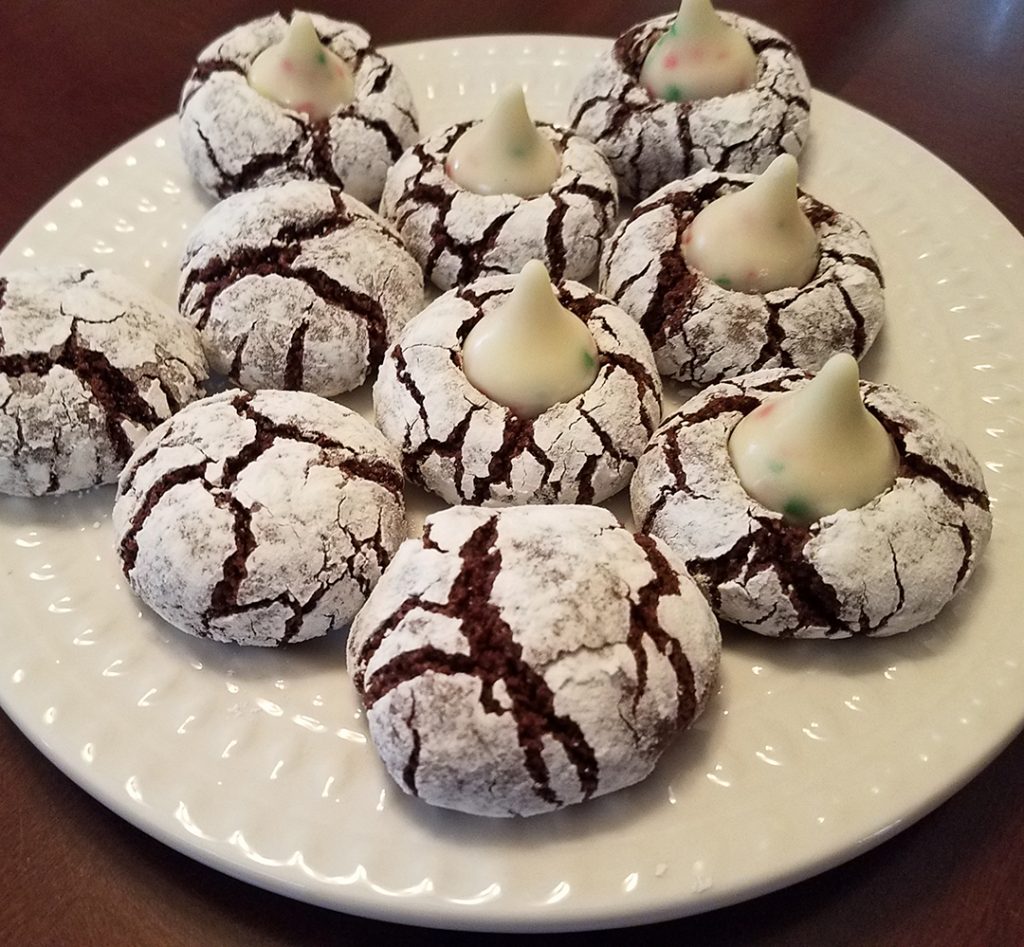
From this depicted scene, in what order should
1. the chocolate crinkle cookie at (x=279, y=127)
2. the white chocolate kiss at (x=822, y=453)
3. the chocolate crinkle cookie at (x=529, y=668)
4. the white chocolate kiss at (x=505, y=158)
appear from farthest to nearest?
the chocolate crinkle cookie at (x=279, y=127)
the white chocolate kiss at (x=505, y=158)
the white chocolate kiss at (x=822, y=453)
the chocolate crinkle cookie at (x=529, y=668)

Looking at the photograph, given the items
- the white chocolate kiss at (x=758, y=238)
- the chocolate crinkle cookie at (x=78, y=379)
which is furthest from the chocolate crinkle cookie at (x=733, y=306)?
the chocolate crinkle cookie at (x=78, y=379)

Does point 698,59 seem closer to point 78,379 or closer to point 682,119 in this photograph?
point 682,119

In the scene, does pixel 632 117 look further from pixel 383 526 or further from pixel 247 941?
pixel 247 941

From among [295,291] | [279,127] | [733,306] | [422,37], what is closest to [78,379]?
[295,291]

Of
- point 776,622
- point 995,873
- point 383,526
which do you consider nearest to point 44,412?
point 383,526

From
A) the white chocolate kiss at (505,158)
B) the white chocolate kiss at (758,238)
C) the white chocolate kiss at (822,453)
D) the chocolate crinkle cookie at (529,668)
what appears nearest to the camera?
the chocolate crinkle cookie at (529,668)

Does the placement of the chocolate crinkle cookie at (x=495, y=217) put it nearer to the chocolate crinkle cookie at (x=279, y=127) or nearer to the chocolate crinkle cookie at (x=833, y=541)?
the chocolate crinkle cookie at (x=279, y=127)
